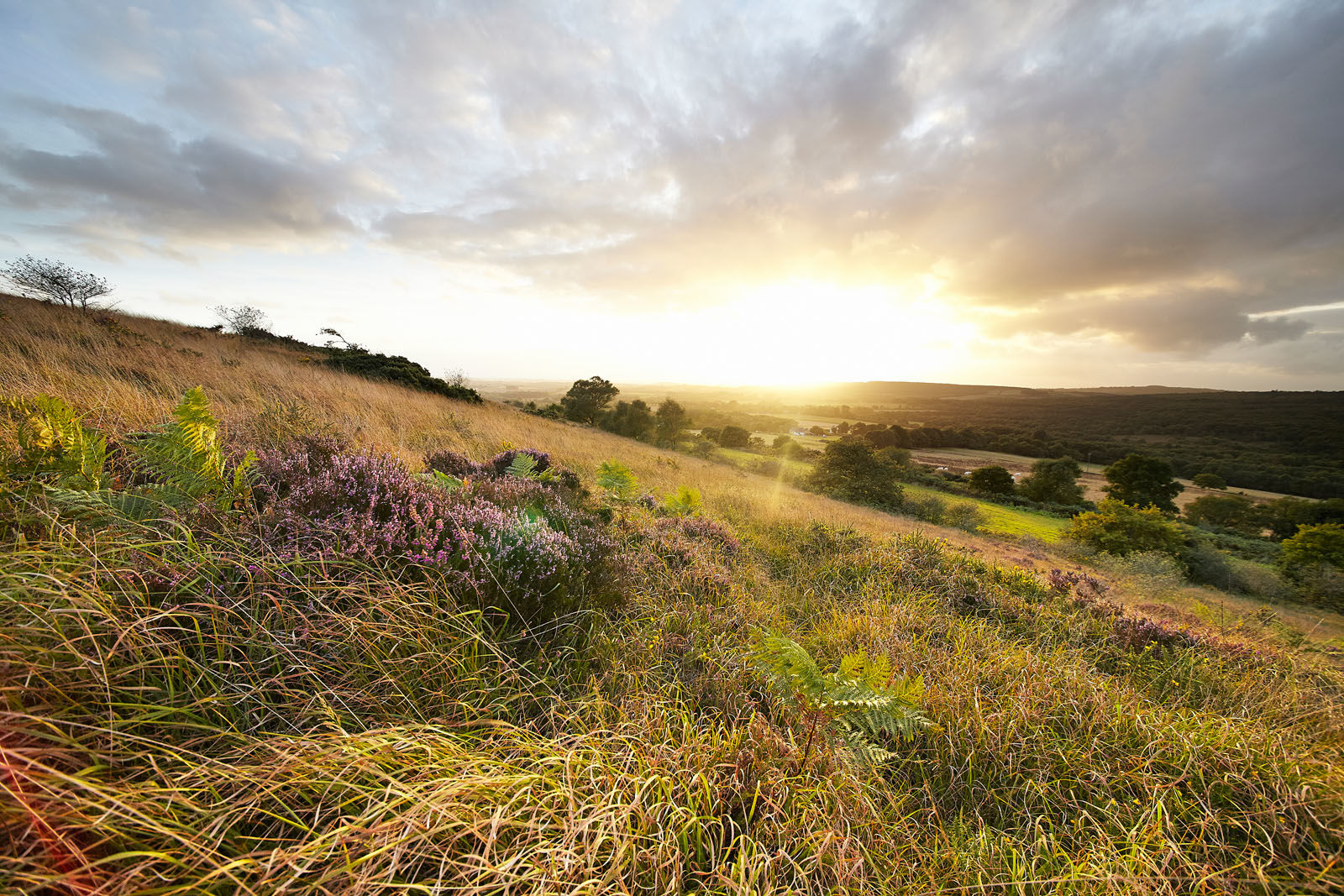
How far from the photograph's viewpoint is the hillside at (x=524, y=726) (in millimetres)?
1283

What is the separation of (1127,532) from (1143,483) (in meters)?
20.2

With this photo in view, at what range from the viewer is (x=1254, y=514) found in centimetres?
4150

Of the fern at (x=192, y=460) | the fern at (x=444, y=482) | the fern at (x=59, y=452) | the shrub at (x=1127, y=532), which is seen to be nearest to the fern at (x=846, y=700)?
the fern at (x=444, y=482)

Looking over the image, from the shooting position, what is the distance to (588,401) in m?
52.8

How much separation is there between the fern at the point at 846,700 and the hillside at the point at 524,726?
0.09 feet

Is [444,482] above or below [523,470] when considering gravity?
above

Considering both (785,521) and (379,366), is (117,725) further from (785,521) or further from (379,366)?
(379,366)

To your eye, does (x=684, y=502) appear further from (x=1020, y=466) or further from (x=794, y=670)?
(x=1020, y=466)

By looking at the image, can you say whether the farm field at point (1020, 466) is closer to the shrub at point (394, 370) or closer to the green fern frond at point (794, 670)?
the shrub at point (394, 370)

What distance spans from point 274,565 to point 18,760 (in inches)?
43.0

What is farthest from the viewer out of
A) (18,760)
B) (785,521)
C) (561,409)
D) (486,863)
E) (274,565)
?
(561,409)

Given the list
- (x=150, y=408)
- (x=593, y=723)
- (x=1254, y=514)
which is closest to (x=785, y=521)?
(x=593, y=723)

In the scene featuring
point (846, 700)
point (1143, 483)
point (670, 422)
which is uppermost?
point (846, 700)

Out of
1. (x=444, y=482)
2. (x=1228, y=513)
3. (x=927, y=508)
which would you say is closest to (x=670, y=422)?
(x=927, y=508)
